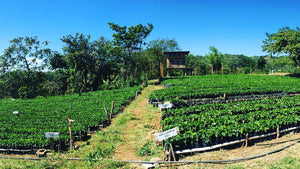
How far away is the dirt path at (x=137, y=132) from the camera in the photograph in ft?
31.8

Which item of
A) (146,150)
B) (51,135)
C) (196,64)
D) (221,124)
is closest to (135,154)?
(146,150)

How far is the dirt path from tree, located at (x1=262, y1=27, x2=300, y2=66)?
2919 centimetres

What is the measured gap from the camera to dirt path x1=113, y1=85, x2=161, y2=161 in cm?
969

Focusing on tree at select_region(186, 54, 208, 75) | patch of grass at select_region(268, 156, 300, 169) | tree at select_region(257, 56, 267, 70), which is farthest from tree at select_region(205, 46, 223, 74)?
patch of grass at select_region(268, 156, 300, 169)

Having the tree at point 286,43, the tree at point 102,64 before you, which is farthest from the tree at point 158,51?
the tree at point 286,43

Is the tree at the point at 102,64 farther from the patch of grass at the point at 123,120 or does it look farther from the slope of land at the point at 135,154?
the slope of land at the point at 135,154

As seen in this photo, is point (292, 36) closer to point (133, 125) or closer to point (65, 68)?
point (133, 125)

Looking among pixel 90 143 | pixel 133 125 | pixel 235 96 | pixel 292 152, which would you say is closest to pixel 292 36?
pixel 235 96

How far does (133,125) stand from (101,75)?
105 feet

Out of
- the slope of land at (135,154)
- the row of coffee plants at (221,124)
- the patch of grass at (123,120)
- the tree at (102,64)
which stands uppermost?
the tree at (102,64)

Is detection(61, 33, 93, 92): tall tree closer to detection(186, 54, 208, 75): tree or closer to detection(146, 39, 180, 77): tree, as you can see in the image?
detection(146, 39, 180, 77): tree

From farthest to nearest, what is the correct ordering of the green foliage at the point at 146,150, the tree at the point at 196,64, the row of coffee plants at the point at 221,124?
the tree at the point at 196,64 < the green foliage at the point at 146,150 < the row of coffee plants at the point at 221,124

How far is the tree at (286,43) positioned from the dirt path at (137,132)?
29187 millimetres

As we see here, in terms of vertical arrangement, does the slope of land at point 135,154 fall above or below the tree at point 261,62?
below
